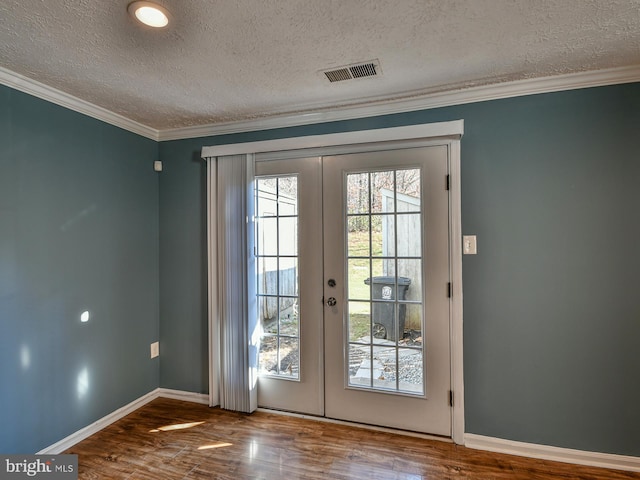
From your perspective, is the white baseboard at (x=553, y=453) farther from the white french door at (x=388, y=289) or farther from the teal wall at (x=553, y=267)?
the white french door at (x=388, y=289)

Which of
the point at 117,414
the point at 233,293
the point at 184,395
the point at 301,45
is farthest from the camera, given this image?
the point at 184,395

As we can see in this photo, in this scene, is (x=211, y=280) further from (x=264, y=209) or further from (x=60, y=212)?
(x=60, y=212)

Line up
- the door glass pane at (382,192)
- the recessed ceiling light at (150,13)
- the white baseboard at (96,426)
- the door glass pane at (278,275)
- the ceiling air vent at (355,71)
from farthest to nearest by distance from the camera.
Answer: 1. the door glass pane at (278,275)
2. the door glass pane at (382,192)
3. the white baseboard at (96,426)
4. the ceiling air vent at (355,71)
5. the recessed ceiling light at (150,13)

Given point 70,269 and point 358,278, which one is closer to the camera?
point 70,269

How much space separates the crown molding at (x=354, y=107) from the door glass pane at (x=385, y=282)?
19.5 inches

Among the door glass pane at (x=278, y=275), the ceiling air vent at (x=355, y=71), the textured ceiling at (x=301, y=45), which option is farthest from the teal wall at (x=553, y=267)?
the door glass pane at (x=278, y=275)

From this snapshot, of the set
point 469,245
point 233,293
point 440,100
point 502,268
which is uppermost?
point 440,100

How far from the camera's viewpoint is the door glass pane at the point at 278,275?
2752mm

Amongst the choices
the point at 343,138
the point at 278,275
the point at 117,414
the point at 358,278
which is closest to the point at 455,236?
the point at 358,278

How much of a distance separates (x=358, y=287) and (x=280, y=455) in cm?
127

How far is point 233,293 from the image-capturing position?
284 cm

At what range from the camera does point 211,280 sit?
2941 mm

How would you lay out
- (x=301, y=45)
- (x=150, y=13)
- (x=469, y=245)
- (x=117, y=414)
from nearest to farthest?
(x=150, y=13), (x=301, y=45), (x=469, y=245), (x=117, y=414)

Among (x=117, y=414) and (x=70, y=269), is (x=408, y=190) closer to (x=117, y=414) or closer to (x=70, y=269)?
Result: (x=70, y=269)
